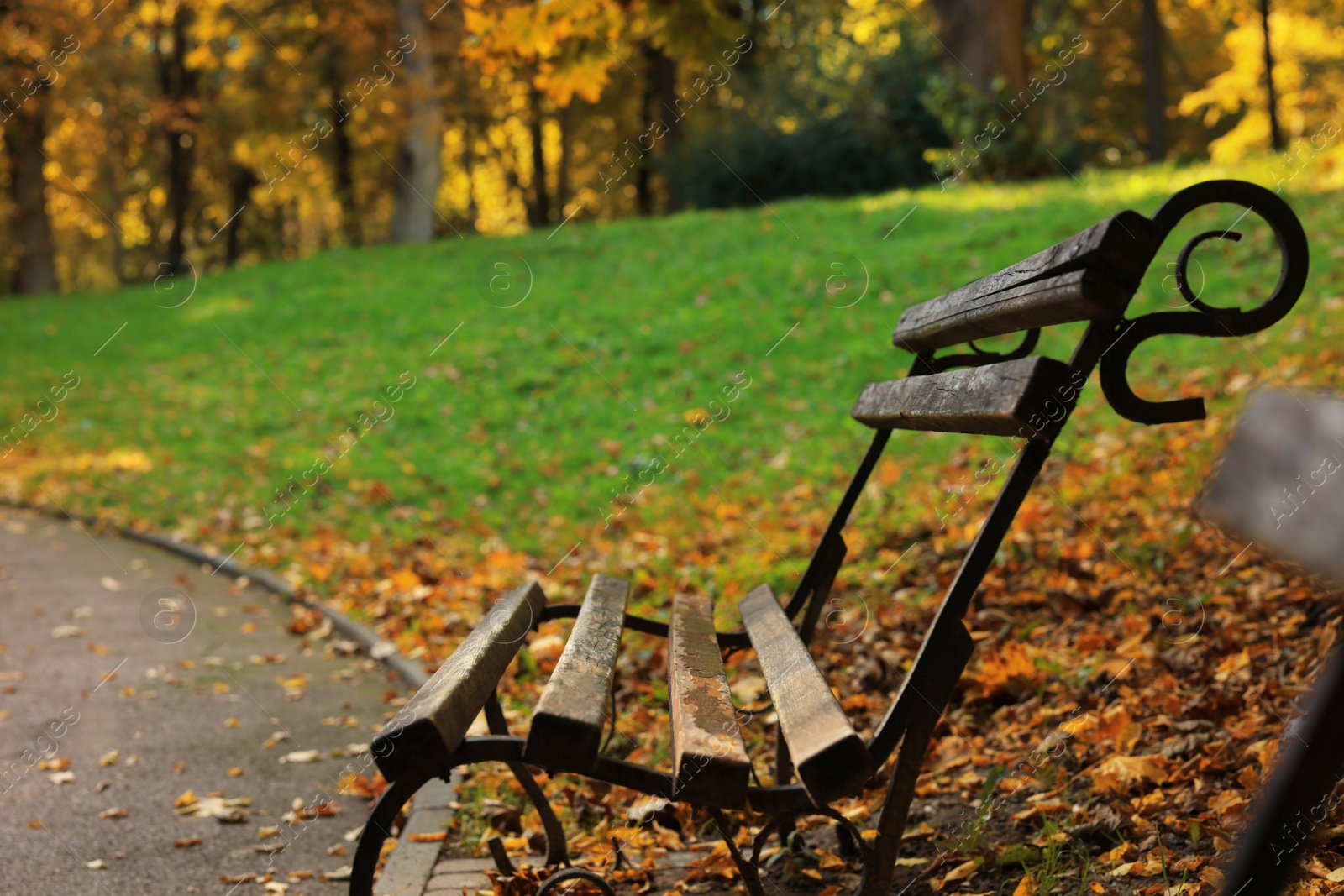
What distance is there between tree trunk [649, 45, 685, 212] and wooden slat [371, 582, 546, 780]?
1760cm

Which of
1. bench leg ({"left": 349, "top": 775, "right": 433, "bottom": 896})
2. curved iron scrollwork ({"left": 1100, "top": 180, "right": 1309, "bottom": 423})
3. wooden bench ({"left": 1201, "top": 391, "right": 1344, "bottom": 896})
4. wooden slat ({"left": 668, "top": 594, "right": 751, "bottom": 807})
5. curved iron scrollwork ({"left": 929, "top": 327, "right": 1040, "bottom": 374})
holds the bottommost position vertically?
bench leg ({"left": 349, "top": 775, "right": 433, "bottom": 896})

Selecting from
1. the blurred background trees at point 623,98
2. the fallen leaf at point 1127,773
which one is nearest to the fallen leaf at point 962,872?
the fallen leaf at point 1127,773

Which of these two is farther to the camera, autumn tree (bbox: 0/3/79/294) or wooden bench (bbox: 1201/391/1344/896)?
autumn tree (bbox: 0/3/79/294)

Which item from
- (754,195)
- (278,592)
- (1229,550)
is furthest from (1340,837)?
(754,195)

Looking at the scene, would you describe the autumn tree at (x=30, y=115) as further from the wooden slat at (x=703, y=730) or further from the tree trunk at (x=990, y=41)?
the wooden slat at (x=703, y=730)

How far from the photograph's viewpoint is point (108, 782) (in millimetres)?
3869

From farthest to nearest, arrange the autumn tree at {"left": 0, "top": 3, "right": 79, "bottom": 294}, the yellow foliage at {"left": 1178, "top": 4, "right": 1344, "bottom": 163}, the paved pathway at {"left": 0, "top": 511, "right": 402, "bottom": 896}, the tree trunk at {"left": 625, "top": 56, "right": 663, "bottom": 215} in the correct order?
1. the tree trunk at {"left": 625, "top": 56, "right": 663, "bottom": 215}
2. the autumn tree at {"left": 0, "top": 3, "right": 79, "bottom": 294}
3. the yellow foliage at {"left": 1178, "top": 4, "right": 1344, "bottom": 163}
4. the paved pathway at {"left": 0, "top": 511, "right": 402, "bottom": 896}

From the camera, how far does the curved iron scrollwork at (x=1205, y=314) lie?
1.88 meters

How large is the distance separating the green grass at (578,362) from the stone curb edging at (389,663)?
2.17ft

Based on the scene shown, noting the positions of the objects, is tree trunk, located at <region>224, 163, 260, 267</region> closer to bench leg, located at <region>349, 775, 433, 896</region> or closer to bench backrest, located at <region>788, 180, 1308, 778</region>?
bench leg, located at <region>349, 775, 433, 896</region>

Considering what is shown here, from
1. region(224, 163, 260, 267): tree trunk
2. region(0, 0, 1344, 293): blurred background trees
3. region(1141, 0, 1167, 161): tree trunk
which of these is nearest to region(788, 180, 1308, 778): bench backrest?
region(0, 0, 1344, 293): blurred background trees

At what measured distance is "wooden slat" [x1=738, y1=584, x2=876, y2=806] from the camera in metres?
1.78

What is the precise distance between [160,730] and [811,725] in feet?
11.5

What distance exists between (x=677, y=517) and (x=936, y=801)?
12.5ft
